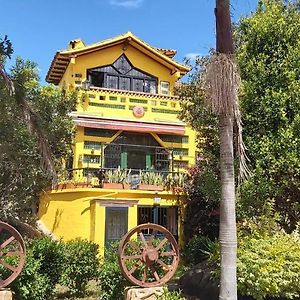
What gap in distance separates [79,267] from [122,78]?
1545 centimetres

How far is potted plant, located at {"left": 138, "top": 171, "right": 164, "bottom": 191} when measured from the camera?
2089 centimetres

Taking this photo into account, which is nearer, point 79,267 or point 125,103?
point 79,267

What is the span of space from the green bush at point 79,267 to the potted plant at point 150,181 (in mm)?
6965

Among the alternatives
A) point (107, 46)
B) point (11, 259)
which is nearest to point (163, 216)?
point (107, 46)

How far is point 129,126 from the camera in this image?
24.7 m

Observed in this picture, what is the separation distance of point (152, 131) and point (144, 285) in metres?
14.3

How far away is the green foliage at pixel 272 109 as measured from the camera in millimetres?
13078

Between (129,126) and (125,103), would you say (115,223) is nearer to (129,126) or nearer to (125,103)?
(129,126)

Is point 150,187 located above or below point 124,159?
below

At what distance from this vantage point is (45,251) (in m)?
12.9

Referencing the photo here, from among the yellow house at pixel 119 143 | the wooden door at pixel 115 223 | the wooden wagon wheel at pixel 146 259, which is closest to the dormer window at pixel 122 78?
the yellow house at pixel 119 143

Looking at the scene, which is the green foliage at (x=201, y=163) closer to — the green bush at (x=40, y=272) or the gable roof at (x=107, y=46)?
the green bush at (x=40, y=272)

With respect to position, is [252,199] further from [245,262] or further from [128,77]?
[128,77]

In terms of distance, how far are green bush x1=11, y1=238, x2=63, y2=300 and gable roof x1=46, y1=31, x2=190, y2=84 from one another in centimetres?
1451
